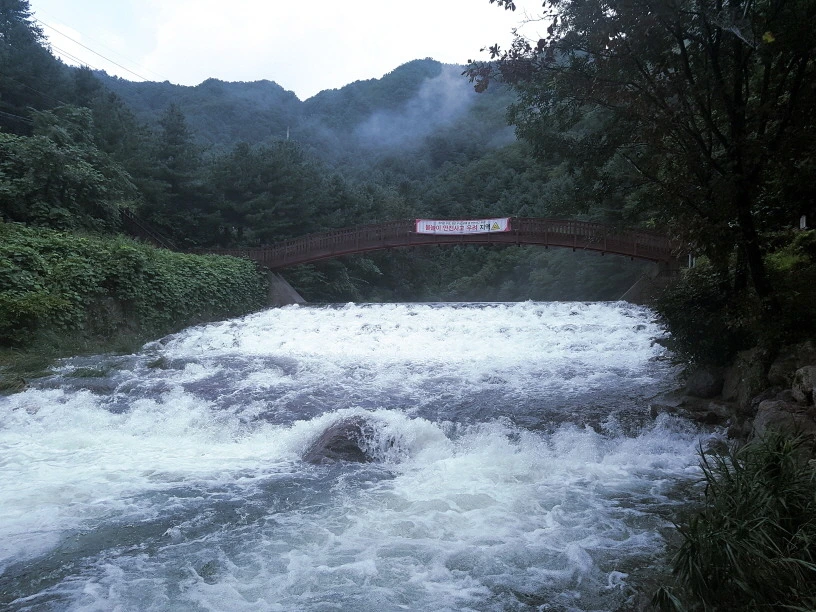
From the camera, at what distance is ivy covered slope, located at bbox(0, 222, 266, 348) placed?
36.0ft

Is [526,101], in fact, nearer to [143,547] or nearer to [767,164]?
[767,164]

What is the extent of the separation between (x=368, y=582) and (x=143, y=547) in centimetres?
184

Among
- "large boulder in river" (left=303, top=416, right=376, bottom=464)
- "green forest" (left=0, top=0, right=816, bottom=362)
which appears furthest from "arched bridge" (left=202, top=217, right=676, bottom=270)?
"large boulder in river" (left=303, top=416, right=376, bottom=464)

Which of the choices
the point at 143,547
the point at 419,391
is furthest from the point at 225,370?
the point at 143,547

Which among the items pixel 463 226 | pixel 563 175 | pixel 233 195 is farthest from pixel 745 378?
pixel 233 195

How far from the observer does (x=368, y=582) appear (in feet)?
12.8

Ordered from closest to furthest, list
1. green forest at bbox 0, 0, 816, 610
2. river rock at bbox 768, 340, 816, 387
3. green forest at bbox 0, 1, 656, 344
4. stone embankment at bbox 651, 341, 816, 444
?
1. green forest at bbox 0, 0, 816, 610
2. stone embankment at bbox 651, 341, 816, 444
3. river rock at bbox 768, 340, 816, 387
4. green forest at bbox 0, 1, 656, 344

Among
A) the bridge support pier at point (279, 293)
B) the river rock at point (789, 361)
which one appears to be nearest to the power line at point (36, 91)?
the bridge support pier at point (279, 293)

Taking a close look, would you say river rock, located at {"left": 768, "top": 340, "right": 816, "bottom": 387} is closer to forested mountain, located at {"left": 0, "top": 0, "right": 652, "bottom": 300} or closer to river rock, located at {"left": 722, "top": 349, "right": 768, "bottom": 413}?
river rock, located at {"left": 722, "top": 349, "right": 768, "bottom": 413}

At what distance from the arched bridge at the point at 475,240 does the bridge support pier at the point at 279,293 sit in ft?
1.65

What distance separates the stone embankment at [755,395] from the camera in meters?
4.87

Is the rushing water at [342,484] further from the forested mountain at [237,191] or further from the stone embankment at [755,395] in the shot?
the forested mountain at [237,191]

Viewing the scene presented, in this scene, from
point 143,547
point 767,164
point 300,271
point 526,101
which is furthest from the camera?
point 300,271

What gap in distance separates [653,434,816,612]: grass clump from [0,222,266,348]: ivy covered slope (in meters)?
11.7
